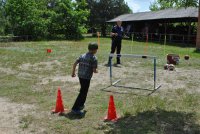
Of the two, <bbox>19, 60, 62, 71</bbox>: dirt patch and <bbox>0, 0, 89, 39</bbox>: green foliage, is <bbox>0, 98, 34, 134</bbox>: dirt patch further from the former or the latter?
<bbox>0, 0, 89, 39</bbox>: green foliage

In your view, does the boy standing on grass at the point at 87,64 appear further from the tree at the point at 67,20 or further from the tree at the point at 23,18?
the tree at the point at 67,20

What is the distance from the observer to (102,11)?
200 feet

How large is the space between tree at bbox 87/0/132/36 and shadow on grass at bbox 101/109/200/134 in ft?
174

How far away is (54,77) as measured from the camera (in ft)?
36.8

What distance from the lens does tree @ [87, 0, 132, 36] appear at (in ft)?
198

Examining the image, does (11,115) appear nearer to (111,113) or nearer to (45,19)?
(111,113)

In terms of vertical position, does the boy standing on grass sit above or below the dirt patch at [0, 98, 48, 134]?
above

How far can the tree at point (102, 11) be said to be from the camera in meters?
60.2

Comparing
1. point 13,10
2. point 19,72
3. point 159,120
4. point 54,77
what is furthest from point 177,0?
point 13,10

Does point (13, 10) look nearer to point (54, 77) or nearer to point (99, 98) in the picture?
point (54, 77)

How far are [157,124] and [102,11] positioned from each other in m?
56.2

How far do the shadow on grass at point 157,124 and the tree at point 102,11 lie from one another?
174 ft

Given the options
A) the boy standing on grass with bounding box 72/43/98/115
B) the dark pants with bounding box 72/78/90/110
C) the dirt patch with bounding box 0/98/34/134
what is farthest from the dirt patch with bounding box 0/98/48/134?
the boy standing on grass with bounding box 72/43/98/115

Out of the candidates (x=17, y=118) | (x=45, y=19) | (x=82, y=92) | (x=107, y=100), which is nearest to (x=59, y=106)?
(x=82, y=92)
